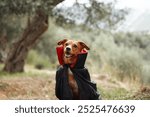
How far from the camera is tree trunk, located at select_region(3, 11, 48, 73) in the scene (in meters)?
18.6

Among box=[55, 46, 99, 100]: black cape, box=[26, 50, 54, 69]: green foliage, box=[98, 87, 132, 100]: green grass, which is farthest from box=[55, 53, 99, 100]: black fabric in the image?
box=[26, 50, 54, 69]: green foliage

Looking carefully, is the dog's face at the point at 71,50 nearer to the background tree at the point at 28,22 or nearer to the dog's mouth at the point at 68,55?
the dog's mouth at the point at 68,55

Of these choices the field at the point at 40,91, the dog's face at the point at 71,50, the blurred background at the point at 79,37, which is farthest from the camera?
the blurred background at the point at 79,37

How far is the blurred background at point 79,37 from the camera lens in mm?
14578

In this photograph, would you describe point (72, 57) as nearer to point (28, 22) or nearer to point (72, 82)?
point (72, 82)

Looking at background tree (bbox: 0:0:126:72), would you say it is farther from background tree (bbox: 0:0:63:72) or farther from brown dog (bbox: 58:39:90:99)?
brown dog (bbox: 58:39:90:99)

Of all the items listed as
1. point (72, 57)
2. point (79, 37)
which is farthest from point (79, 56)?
point (79, 37)

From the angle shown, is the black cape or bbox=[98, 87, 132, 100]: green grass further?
bbox=[98, 87, 132, 100]: green grass

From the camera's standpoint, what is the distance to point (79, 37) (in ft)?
112

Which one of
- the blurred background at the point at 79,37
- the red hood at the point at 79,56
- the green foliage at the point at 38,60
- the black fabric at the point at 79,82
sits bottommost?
the green foliage at the point at 38,60

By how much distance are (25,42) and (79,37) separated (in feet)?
48.3

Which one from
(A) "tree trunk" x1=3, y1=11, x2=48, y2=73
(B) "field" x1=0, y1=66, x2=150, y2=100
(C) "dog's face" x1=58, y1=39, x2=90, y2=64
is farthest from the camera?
(A) "tree trunk" x1=3, y1=11, x2=48, y2=73

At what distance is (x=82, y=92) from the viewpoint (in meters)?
9.11

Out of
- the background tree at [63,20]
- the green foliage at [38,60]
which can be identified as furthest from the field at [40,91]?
the green foliage at [38,60]
